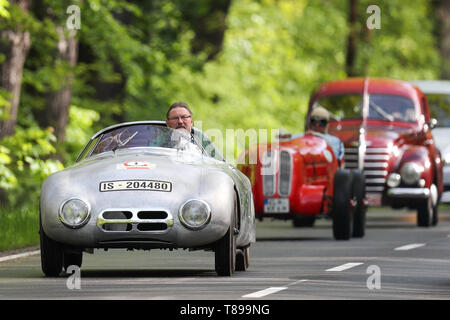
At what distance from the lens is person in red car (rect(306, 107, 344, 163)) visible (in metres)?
21.3

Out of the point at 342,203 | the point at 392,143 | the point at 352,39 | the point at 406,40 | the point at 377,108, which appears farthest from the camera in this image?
the point at 406,40

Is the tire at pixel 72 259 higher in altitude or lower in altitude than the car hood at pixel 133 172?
lower

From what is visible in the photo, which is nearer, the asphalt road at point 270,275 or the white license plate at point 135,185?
the asphalt road at point 270,275

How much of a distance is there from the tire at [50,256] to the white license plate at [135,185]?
661 mm

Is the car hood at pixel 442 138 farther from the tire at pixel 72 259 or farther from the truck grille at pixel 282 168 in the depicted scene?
the tire at pixel 72 259

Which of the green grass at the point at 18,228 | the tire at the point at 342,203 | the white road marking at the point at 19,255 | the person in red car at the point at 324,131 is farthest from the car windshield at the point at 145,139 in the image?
the person in red car at the point at 324,131

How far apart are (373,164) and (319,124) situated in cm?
357

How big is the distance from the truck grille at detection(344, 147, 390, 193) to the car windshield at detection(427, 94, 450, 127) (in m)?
5.94

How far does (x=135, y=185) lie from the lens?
13.2 meters

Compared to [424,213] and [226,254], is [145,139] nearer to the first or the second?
[226,254]

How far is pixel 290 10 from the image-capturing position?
6388cm

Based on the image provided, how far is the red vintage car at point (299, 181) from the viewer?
20266 millimetres

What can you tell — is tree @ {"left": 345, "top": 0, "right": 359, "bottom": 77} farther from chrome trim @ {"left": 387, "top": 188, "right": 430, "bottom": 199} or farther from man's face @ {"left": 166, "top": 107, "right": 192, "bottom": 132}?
man's face @ {"left": 166, "top": 107, "right": 192, "bottom": 132}

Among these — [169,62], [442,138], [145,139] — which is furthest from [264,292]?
[169,62]
